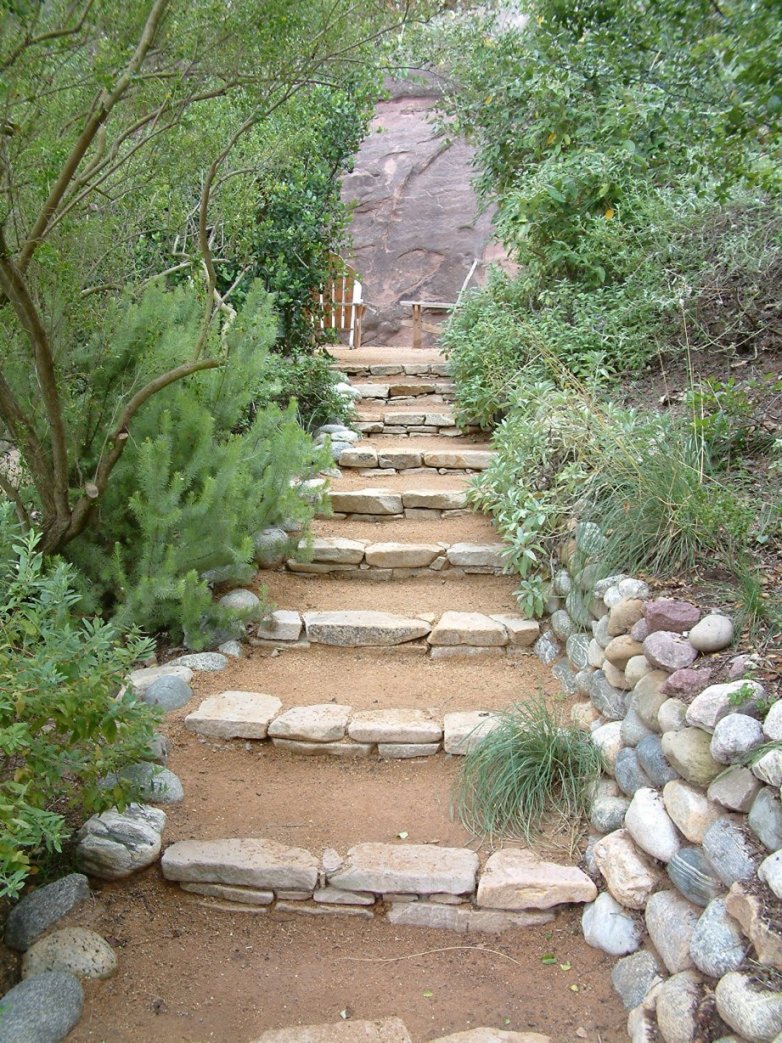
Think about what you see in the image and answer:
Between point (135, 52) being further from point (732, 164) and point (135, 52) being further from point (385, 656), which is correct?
point (385, 656)

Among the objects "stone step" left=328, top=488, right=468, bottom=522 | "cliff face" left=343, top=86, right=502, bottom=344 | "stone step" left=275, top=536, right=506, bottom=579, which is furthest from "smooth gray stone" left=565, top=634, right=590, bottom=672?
"cliff face" left=343, top=86, right=502, bottom=344

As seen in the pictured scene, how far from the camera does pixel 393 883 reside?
2793 millimetres

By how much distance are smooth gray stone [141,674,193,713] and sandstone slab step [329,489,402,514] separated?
1.93 metres

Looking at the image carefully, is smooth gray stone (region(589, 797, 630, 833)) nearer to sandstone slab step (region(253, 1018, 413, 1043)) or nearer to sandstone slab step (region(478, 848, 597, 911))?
Answer: sandstone slab step (region(478, 848, 597, 911))

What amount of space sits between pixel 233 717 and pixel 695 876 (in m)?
1.91

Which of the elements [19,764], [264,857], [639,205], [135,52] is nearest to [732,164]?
[135,52]

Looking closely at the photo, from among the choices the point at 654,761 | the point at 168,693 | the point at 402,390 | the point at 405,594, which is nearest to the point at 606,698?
the point at 654,761

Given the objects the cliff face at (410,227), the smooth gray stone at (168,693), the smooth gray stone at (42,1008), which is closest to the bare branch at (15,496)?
the smooth gray stone at (168,693)

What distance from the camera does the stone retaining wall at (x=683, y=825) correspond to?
206 cm

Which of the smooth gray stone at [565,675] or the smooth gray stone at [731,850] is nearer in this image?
the smooth gray stone at [731,850]

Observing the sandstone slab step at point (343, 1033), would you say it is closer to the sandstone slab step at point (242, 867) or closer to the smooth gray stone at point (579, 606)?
the sandstone slab step at point (242, 867)

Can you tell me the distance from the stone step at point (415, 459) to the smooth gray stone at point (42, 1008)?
433 cm

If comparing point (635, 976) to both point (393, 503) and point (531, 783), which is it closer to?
point (531, 783)

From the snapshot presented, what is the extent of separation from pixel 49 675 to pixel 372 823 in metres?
1.41
